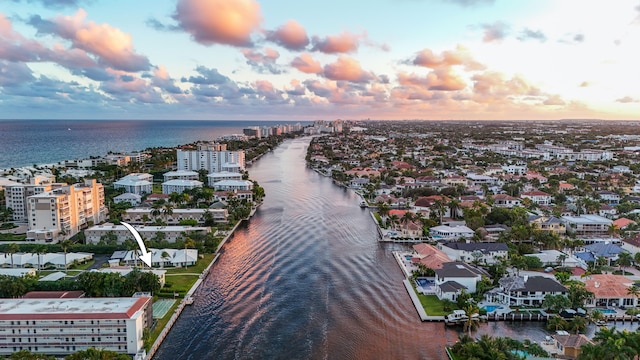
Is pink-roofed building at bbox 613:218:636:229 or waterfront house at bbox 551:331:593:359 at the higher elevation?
pink-roofed building at bbox 613:218:636:229

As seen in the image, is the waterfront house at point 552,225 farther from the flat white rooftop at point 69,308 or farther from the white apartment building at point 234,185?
the white apartment building at point 234,185

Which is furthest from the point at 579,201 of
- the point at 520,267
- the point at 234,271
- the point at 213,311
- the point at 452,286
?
the point at 213,311

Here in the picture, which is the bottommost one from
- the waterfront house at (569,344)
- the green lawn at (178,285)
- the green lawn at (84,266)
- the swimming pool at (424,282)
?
the green lawn at (178,285)

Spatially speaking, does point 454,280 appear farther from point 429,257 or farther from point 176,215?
point 176,215

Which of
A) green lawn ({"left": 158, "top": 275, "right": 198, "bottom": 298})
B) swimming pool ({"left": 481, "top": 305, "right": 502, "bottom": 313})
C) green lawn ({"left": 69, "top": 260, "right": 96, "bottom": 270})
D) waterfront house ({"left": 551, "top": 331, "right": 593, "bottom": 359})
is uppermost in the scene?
waterfront house ({"left": 551, "top": 331, "right": 593, "bottom": 359})

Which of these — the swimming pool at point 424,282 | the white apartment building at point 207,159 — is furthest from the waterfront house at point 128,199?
the swimming pool at point 424,282

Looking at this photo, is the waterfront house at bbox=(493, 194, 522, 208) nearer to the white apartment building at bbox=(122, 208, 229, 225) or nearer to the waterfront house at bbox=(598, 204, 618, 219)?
the waterfront house at bbox=(598, 204, 618, 219)

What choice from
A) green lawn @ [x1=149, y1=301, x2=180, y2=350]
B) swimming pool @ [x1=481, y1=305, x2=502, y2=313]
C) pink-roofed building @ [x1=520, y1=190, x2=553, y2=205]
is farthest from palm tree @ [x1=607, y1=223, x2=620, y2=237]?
green lawn @ [x1=149, y1=301, x2=180, y2=350]
